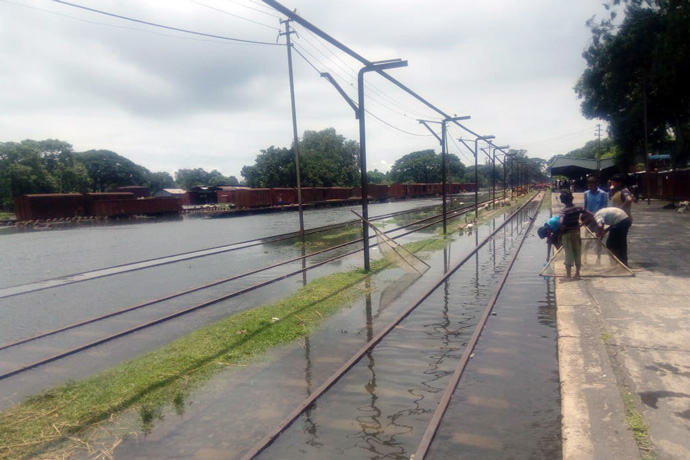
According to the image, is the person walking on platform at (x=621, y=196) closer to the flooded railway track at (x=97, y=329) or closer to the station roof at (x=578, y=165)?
the flooded railway track at (x=97, y=329)

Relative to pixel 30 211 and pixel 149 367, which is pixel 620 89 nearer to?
pixel 149 367

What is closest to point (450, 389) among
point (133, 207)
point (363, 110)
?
point (363, 110)

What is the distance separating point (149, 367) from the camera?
5.74 metres

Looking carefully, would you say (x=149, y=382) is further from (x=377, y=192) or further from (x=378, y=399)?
(x=377, y=192)

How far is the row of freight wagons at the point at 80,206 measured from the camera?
1764 inches

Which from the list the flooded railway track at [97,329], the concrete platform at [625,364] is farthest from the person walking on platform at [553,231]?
the flooded railway track at [97,329]

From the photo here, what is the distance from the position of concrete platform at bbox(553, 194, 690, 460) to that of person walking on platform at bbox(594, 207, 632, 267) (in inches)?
24.7

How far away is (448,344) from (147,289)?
316 inches

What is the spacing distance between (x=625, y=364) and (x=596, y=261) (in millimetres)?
5218

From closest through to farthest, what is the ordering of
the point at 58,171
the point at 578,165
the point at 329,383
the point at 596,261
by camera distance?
1. the point at 329,383
2. the point at 596,261
3. the point at 578,165
4. the point at 58,171

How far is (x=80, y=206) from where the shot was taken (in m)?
47.2

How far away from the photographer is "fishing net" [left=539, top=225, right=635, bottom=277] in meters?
9.00

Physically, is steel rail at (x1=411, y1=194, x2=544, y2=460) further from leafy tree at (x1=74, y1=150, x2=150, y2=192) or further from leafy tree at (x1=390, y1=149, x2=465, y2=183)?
leafy tree at (x1=390, y1=149, x2=465, y2=183)

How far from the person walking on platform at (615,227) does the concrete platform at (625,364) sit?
2.06 ft
